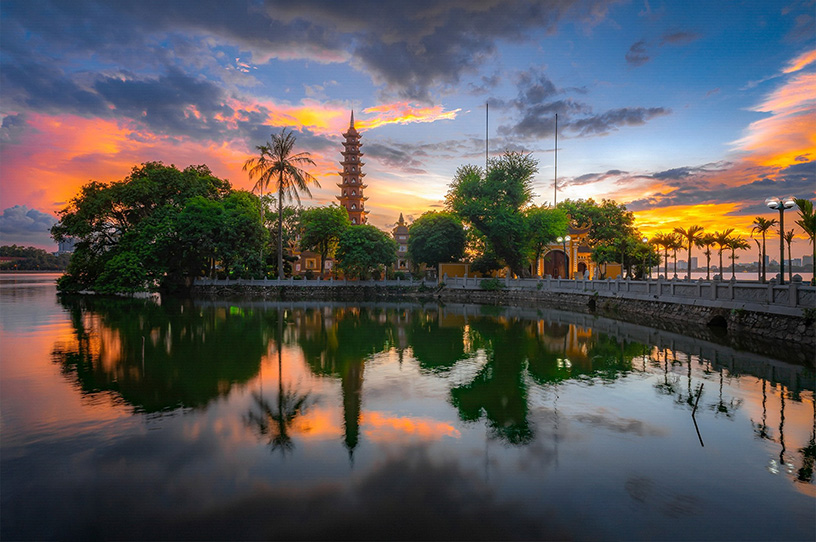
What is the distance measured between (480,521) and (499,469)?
1201 millimetres

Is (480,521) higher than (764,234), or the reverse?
(764,234)

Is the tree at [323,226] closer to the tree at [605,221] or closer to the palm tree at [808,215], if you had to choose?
the tree at [605,221]

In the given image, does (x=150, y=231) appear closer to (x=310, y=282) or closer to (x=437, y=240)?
(x=310, y=282)

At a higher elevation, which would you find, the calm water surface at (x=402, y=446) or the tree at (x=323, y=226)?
the tree at (x=323, y=226)

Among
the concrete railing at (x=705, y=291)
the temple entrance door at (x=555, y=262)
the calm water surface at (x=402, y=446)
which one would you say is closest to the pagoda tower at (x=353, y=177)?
the temple entrance door at (x=555, y=262)

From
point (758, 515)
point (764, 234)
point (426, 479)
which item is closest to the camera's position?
point (758, 515)

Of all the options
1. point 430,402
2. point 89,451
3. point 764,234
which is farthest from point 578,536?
point 764,234

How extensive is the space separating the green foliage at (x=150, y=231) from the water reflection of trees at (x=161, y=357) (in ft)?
67.2

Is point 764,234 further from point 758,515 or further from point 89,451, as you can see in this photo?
point 89,451

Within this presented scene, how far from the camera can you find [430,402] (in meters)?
8.69

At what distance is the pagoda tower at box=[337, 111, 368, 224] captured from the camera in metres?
65.6

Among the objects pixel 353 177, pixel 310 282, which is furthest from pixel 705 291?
pixel 353 177

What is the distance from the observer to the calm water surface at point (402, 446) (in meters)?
4.64

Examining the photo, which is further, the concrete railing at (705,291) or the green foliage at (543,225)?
the green foliage at (543,225)
